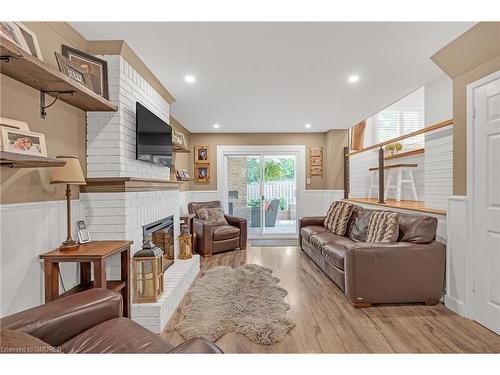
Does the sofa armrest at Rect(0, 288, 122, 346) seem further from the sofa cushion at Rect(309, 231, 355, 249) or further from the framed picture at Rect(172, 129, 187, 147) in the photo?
the framed picture at Rect(172, 129, 187, 147)

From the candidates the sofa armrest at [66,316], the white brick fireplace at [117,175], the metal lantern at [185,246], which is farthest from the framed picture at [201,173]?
the sofa armrest at [66,316]

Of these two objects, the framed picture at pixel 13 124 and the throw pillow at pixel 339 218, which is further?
the throw pillow at pixel 339 218

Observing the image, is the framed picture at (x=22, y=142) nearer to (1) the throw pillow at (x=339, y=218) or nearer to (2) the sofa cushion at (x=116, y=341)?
(2) the sofa cushion at (x=116, y=341)

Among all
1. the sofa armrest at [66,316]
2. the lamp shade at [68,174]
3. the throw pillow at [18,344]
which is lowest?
the sofa armrest at [66,316]

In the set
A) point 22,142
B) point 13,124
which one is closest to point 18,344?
point 22,142

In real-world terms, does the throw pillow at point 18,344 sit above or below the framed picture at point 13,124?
below

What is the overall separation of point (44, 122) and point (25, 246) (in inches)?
33.0

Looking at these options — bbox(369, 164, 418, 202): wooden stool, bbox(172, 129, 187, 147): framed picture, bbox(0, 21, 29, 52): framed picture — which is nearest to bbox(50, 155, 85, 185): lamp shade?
bbox(0, 21, 29, 52): framed picture

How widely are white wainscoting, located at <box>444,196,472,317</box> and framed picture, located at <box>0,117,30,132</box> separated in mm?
3381

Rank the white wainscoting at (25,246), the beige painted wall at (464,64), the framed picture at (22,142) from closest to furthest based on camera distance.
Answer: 1. the framed picture at (22,142)
2. the white wainscoting at (25,246)
3. the beige painted wall at (464,64)

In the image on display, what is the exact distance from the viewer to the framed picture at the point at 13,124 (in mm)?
1532

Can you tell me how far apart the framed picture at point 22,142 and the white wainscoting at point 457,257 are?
330 centimetres

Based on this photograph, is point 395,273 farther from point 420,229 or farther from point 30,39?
point 30,39

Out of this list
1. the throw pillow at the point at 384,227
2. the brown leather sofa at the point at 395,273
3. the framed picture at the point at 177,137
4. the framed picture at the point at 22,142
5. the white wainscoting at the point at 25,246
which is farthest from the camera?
the framed picture at the point at 177,137
